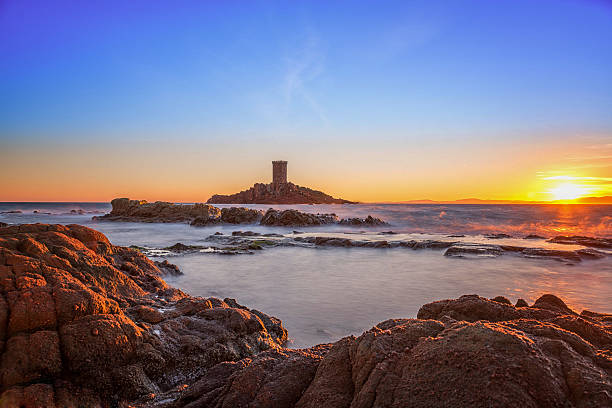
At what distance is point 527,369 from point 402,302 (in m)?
5.71

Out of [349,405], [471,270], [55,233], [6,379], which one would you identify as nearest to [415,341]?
[349,405]

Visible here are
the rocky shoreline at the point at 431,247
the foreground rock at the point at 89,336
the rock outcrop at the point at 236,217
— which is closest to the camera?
the foreground rock at the point at 89,336

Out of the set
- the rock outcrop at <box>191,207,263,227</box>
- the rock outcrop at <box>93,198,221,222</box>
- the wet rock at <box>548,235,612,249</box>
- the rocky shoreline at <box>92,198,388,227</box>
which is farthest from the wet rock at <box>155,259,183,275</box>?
the rock outcrop at <box>93,198,221,222</box>

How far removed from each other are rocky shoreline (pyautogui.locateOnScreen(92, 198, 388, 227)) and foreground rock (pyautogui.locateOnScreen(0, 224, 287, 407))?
2498cm

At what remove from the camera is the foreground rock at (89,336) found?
108 inches

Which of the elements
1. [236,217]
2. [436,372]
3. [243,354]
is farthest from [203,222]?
[436,372]

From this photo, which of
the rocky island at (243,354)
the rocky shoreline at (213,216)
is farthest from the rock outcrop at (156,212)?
the rocky island at (243,354)

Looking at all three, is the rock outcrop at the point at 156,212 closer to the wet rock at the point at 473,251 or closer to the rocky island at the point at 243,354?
the wet rock at the point at 473,251

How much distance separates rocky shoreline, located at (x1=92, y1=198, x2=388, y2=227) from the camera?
97.9ft

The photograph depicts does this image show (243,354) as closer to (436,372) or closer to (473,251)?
(436,372)

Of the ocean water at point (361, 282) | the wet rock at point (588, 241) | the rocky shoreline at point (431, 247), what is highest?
the wet rock at point (588, 241)

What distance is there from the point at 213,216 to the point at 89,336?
30.9 m

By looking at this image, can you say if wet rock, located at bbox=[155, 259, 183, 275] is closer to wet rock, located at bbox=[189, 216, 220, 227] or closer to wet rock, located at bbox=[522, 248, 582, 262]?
wet rock, located at bbox=[522, 248, 582, 262]

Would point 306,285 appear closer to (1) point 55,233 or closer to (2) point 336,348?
(1) point 55,233
